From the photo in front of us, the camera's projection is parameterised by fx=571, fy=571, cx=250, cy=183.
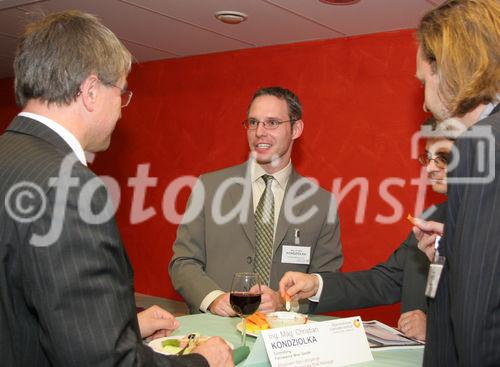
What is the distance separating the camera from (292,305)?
8.45ft

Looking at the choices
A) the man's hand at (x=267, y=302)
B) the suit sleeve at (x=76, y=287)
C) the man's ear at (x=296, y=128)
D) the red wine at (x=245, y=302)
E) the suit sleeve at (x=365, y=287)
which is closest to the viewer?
the suit sleeve at (x=76, y=287)

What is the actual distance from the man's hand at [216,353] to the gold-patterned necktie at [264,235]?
1.37m

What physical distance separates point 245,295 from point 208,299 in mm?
741

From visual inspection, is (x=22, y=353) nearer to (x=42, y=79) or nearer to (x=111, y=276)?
(x=111, y=276)

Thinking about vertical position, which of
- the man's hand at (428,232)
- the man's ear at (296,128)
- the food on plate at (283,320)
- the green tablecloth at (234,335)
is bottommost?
the green tablecloth at (234,335)

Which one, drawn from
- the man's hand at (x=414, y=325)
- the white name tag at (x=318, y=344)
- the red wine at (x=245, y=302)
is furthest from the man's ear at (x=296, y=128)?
the white name tag at (x=318, y=344)

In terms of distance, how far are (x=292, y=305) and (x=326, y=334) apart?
2.49 ft

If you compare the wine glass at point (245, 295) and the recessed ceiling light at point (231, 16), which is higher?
the recessed ceiling light at point (231, 16)

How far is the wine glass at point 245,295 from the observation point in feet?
6.55

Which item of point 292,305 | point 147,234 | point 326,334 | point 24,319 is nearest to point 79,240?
point 24,319

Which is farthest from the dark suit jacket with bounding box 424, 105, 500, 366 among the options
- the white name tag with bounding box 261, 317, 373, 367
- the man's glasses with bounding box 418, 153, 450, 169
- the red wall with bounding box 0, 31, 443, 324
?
the red wall with bounding box 0, 31, 443, 324

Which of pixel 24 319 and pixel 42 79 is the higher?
pixel 42 79

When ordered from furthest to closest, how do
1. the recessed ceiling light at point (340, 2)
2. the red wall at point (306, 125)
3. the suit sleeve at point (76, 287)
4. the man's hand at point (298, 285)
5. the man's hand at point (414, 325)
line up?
the red wall at point (306, 125) < the recessed ceiling light at point (340, 2) < the man's hand at point (298, 285) < the man's hand at point (414, 325) < the suit sleeve at point (76, 287)

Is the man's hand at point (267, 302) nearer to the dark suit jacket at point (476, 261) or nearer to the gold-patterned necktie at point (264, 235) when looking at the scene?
the gold-patterned necktie at point (264, 235)
